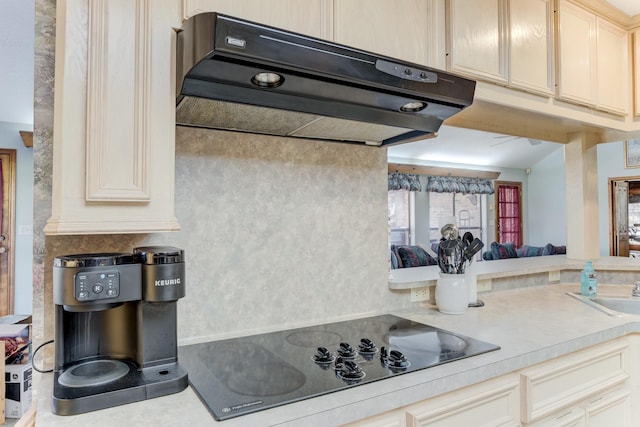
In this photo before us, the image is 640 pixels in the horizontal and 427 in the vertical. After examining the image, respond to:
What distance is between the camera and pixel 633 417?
1.60 metres

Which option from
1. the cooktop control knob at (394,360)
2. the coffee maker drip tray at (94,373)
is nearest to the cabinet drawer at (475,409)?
the cooktop control knob at (394,360)

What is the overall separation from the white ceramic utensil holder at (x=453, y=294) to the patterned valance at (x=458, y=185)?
653 centimetres

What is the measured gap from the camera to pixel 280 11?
1.15 metres

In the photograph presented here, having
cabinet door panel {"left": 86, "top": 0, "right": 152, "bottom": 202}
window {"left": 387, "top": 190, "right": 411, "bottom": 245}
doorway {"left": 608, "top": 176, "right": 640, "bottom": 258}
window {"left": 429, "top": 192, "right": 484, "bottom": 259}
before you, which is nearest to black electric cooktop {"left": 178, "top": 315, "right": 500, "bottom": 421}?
cabinet door panel {"left": 86, "top": 0, "right": 152, "bottom": 202}

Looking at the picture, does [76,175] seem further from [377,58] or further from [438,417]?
[438,417]

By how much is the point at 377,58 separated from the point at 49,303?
3.77ft

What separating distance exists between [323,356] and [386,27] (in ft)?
3.57

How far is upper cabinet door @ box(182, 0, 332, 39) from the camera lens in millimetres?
1050

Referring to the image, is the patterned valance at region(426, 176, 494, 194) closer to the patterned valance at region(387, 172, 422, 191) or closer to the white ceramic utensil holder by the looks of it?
the patterned valance at region(387, 172, 422, 191)

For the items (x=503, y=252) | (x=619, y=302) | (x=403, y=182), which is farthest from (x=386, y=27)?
(x=403, y=182)

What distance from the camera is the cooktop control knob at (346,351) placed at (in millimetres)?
1146

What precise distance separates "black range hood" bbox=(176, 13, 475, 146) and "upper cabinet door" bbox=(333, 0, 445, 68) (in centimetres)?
21

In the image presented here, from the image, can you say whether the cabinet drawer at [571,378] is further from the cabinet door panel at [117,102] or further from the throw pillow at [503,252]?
the throw pillow at [503,252]

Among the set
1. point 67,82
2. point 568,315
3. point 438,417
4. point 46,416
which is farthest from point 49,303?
point 568,315
